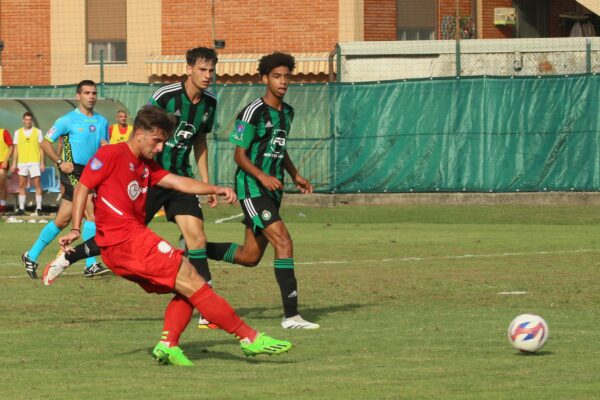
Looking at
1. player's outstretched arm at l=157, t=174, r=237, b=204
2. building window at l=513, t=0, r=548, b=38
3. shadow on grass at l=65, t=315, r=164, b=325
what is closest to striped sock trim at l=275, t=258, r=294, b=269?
shadow on grass at l=65, t=315, r=164, b=325

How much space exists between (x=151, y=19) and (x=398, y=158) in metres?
13.4

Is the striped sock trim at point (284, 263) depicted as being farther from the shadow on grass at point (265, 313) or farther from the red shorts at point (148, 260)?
the red shorts at point (148, 260)

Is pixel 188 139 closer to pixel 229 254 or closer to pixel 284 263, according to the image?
pixel 229 254

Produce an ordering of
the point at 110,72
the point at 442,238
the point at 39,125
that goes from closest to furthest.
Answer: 1. the point at 442,238
2. the point at 39,125
3. the point at 110,72

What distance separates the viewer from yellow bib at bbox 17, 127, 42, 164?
27703 mm

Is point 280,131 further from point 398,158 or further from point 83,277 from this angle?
point 398,158

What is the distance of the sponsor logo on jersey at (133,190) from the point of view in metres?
9.14

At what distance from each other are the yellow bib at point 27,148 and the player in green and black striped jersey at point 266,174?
1635 centimetres

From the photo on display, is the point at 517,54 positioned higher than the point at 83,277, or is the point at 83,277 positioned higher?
the point at 517,54

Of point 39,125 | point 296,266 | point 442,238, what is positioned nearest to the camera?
point 296,266

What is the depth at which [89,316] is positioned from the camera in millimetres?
12180

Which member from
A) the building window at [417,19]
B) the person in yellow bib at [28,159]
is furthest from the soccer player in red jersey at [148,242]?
the building window at [417,19]

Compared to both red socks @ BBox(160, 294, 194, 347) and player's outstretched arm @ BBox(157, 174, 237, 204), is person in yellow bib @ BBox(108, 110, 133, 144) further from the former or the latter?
red socks @ BBox(160, 294, 194, 347)

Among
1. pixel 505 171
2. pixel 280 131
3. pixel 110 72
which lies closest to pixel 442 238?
pixel 505 171
